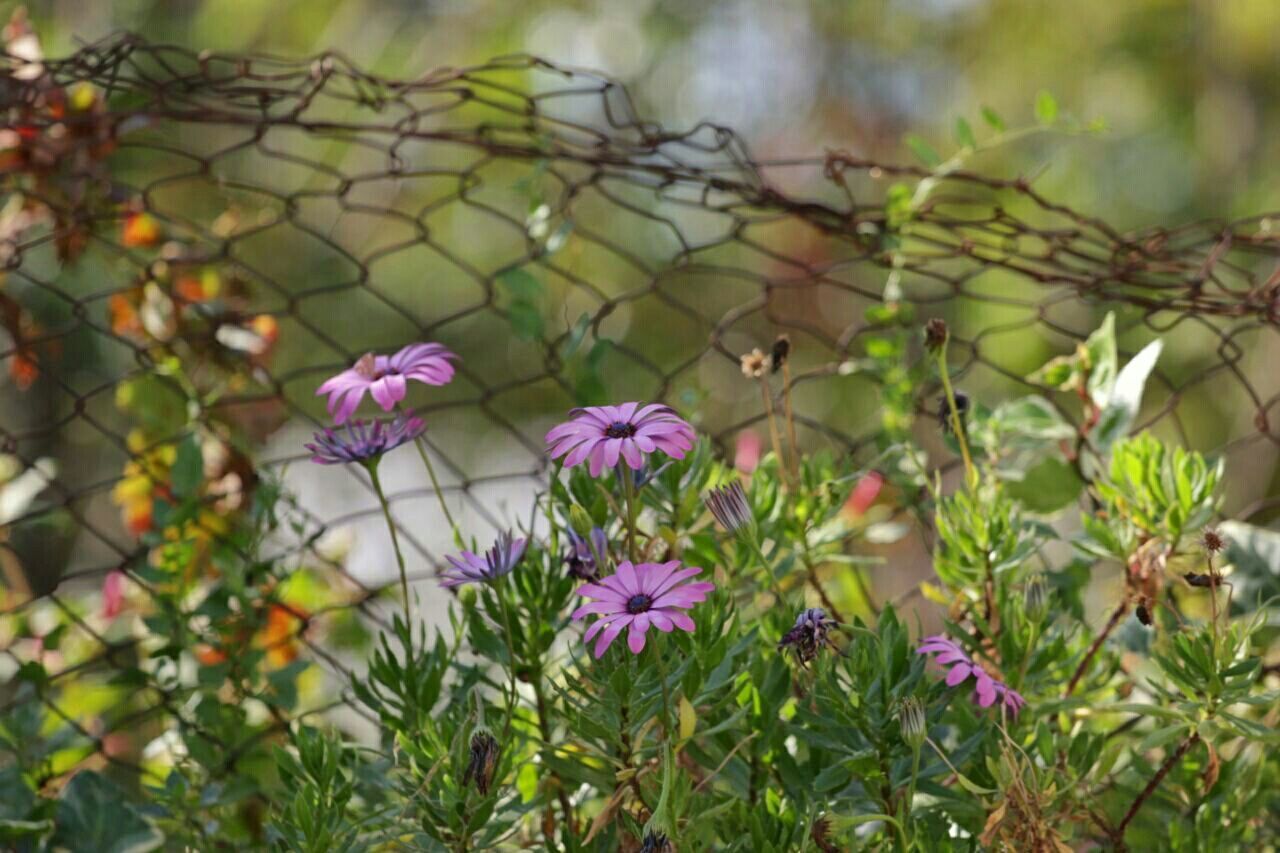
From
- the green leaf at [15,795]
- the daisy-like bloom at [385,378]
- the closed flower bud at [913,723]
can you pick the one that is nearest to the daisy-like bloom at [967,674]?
the closed flower bud at [913,723]

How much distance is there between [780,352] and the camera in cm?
71

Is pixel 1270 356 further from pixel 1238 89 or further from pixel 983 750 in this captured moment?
pixel 983 750

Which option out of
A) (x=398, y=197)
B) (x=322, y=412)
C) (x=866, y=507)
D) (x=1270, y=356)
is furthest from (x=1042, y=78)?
(x=866, y=507)

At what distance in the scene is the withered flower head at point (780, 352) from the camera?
2.31 feet

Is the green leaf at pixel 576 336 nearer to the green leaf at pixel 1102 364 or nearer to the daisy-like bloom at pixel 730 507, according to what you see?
the daisy-like bloom at pixel 730 507

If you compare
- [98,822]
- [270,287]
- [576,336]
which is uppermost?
[576,336]

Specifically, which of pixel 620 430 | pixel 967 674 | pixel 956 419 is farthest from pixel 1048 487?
pixel 620 430

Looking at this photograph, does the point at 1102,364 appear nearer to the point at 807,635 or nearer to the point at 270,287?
the point at 807,635

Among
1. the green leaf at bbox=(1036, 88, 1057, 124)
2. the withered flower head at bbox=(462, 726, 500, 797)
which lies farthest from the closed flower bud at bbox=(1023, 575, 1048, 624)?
the green leaf at bbox=(1036, 88, 1057, 124)

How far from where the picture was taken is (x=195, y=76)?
855mm

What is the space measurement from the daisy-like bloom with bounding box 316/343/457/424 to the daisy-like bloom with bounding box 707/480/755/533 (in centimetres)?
14

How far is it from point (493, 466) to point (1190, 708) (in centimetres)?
335

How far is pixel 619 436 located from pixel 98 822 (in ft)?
1.62

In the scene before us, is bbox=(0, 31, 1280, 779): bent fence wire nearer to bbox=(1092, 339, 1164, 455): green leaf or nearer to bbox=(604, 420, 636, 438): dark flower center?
bbox=(1092, 339, 1164, 455): green leaf
